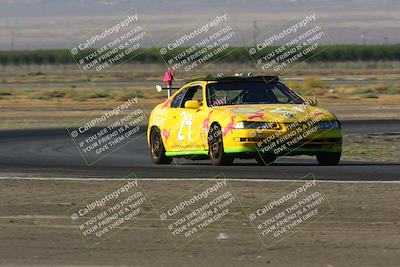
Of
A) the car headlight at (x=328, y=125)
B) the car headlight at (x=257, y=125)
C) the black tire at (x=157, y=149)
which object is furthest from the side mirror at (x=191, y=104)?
the car headlight at (x=328, y=125)

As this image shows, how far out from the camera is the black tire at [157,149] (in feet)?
62.8

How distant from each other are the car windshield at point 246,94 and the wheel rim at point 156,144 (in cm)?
146

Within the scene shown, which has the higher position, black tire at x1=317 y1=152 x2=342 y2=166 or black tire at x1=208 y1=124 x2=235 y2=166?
black tire at x1=208 y1=124 x2=235 y2=166

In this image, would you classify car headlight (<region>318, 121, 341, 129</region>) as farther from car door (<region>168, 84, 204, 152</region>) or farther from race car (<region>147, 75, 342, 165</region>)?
car door (<region>168, 84, 204, 152</region>)

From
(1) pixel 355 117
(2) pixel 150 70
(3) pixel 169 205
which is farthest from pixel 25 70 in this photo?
(3) pixel 169 205

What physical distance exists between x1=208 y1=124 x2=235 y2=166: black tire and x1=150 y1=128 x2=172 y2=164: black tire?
1523 millimetres

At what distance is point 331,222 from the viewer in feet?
37.6

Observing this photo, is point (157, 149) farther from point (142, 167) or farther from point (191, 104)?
point (191, 104)

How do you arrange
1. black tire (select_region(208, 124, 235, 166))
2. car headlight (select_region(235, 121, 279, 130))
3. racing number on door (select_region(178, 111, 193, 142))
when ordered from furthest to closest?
racing number on door (select_region(178, 111, 193, 142)) → black tire (select_region(208, 124, 235, 166)) → car headlight (select_region(235, 121, 279, 130))

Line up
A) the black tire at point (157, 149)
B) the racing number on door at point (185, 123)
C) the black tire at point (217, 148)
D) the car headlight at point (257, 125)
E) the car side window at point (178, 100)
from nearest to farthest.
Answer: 1. the car headlight at point (257, 125)
2. the black tire at point (217, 148)
3. the racing number on door at point (185, 123)
4. the car side window at point (178, 100)
5. the black tire at point (157, 149)

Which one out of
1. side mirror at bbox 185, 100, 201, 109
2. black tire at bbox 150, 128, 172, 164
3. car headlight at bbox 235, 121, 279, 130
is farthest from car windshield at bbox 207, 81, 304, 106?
black tire at bbox 150, 128, 172, 164

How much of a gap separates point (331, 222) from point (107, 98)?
4653 centimetres

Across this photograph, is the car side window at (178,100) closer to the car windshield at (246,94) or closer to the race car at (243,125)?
the race car at (243,125)

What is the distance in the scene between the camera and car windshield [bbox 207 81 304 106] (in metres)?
18.1
